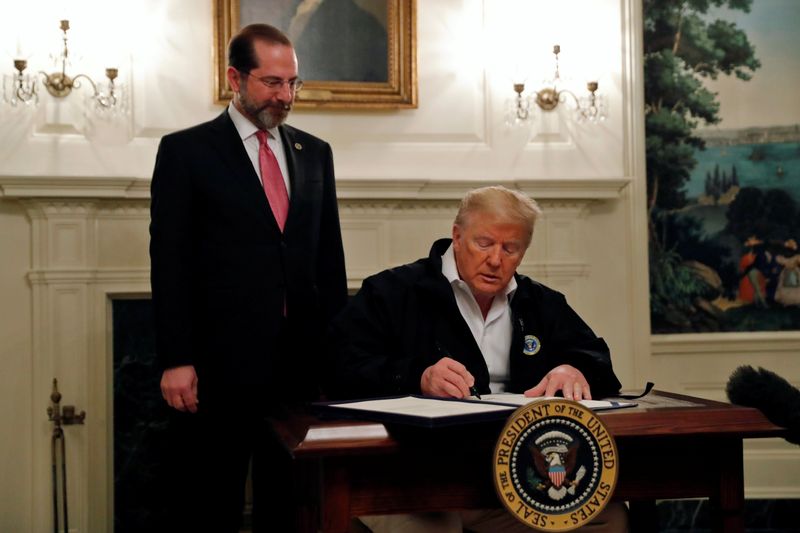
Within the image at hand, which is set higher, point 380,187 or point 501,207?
point 380,187

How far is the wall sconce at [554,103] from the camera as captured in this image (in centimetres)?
463

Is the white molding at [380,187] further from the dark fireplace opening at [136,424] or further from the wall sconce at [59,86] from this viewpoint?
the dark fireplace opening at [136,424]

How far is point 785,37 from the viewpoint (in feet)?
16.3

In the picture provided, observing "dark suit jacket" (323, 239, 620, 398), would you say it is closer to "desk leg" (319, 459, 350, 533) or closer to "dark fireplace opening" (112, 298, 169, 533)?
"desk leg" (319, 459, 350, 533)

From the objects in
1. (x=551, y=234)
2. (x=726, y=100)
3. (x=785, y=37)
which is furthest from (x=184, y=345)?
(x=785, y=37)

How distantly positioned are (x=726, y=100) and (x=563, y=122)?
2.84 feet

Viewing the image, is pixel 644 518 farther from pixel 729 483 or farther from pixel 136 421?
pixel 136 421

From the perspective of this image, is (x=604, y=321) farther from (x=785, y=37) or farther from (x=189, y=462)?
(x=189, y=462)

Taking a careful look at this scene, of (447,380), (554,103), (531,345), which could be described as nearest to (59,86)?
(554,103)

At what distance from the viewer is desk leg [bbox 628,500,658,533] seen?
2.70 metres

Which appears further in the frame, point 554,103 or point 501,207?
point 554,103

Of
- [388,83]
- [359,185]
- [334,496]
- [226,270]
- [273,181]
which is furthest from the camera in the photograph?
[388,83]

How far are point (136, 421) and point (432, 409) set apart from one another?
277 centimetres

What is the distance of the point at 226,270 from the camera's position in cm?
315
